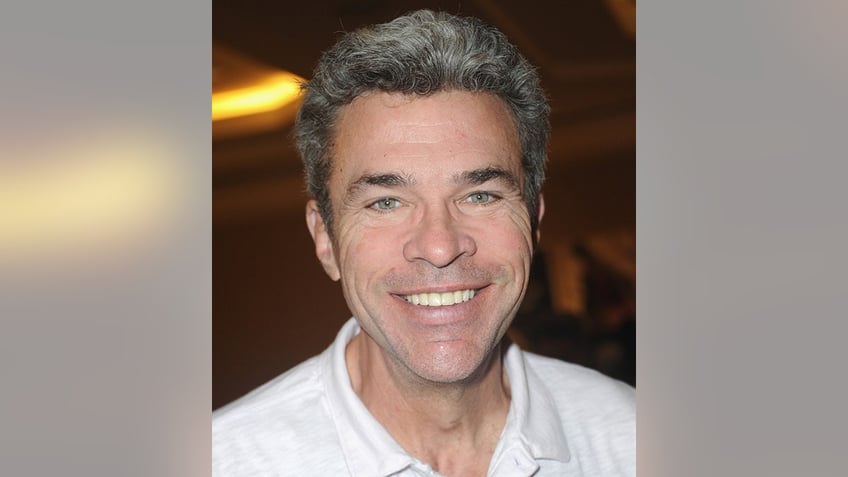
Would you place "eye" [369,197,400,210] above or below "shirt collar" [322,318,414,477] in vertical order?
above

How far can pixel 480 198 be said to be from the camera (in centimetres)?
189

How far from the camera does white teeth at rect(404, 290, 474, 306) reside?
1.92 meters

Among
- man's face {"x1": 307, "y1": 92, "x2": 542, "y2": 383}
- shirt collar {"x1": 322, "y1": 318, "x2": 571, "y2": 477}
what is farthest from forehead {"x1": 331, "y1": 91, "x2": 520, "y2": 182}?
shirt collar {"x1": 322, "y1": 318, "x2": 571, "y2": 477}

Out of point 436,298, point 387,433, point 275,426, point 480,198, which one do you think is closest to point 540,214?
point 480,198

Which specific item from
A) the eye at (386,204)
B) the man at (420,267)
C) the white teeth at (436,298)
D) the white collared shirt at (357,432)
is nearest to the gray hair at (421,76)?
the man at (420,267)

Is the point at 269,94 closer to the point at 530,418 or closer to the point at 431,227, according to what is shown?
the point at 431,227

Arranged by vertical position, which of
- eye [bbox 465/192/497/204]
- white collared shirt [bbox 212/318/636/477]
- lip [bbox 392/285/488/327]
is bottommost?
white collared shirt [bbox 212/318/636/477]

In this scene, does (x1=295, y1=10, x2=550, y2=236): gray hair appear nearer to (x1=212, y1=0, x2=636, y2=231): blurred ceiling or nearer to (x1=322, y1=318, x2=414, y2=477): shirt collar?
(x1=212, y1=0, x2=636, y2=231): blurred ceiling

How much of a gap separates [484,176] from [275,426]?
2.18 ft
